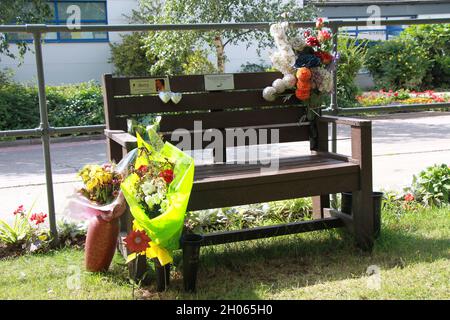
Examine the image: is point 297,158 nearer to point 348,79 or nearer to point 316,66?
point 316,66

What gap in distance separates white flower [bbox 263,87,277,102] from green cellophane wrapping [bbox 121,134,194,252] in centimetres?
127

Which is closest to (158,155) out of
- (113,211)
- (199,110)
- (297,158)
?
(113,211)

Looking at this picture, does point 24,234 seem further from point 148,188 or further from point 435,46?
point 435,46

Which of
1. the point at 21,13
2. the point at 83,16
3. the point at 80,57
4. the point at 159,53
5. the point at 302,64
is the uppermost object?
the point at 83,16

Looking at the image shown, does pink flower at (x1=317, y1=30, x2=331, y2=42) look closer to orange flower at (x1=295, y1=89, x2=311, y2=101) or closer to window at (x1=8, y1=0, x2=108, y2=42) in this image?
orange flower at (x1=295, y1=89, x2=311, y2=101)

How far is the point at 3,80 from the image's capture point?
15.7 m

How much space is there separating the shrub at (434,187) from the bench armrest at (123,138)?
2650mm

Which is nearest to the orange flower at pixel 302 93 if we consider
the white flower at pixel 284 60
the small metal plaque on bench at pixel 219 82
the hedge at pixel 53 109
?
the white flower at pixel 284 60

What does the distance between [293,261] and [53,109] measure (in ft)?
32.6

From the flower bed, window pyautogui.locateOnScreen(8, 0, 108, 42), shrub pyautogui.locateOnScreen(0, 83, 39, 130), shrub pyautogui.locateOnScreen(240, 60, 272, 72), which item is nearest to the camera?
shrub pyautogui.locateOnScreen(0, 83, 39, 130)

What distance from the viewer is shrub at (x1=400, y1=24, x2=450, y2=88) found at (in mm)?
19984

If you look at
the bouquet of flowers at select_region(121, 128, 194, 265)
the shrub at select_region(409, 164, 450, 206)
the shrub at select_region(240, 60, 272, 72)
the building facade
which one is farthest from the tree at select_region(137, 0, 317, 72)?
the bouquet of flowers at select_region(121, 128, 194, 265)

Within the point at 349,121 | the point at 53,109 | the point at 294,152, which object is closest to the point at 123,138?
the point at 349,121

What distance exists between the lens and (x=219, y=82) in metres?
4.23
